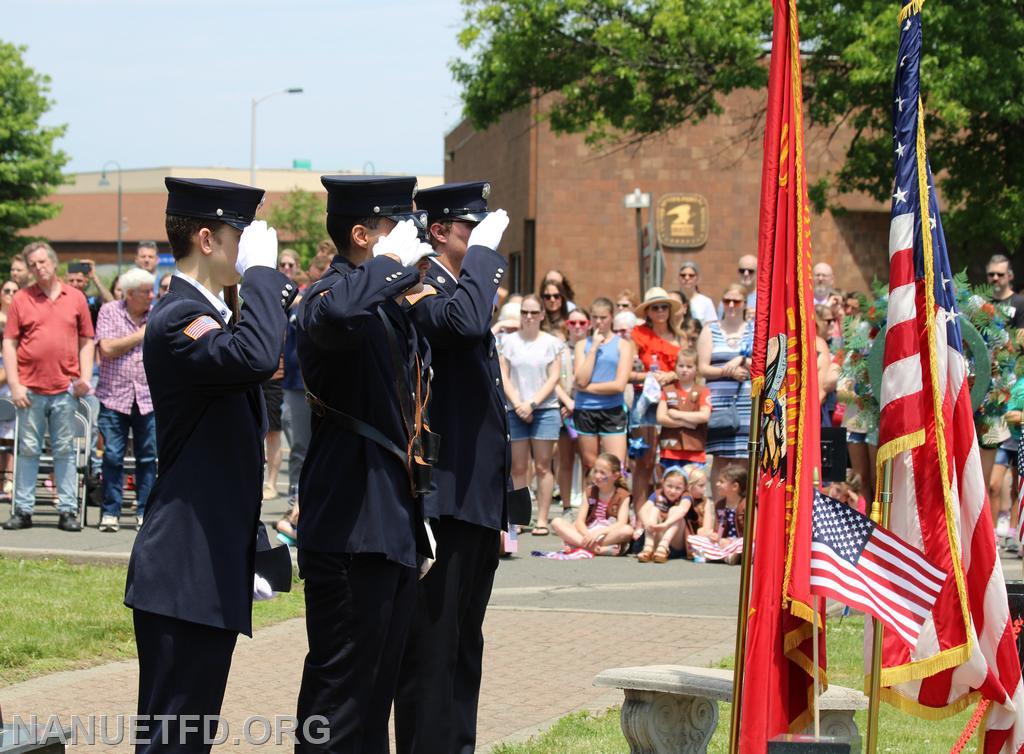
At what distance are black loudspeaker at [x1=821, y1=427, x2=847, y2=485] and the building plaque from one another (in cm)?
2553

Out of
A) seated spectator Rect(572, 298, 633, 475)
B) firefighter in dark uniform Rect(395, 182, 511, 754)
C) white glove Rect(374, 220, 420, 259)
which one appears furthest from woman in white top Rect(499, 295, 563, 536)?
white glove Rect(374, 220, 420, 259)

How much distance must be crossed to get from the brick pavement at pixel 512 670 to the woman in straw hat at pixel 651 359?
3771 millimetres

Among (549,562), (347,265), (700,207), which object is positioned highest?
(700,207)

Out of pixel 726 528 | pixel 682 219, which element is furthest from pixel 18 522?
pixel 682 219

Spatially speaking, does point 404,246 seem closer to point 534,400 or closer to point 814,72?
point 534,400

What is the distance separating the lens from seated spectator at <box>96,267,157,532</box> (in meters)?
11.5

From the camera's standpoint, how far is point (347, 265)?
192 inches

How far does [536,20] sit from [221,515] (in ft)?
66.0

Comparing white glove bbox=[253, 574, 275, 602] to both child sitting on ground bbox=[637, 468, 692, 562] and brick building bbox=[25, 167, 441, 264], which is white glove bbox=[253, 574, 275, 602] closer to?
child sitting on ground bbox=[637, 468, 692, 562]

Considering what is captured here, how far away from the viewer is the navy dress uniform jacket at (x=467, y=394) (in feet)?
16.9

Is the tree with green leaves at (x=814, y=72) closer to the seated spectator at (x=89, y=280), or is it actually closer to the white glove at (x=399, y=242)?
the seated spectator at (x=89, y=280)

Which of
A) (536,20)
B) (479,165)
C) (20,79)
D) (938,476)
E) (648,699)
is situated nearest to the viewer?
(938,476)

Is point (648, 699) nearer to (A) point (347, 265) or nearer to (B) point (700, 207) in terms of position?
(A) point (347, 265)

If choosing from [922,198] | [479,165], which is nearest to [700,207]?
[479,165]
